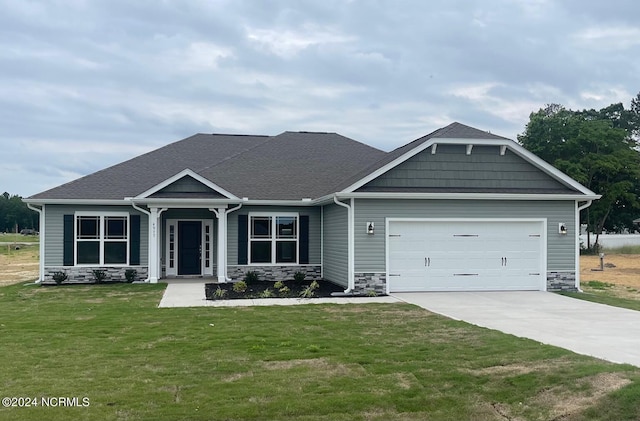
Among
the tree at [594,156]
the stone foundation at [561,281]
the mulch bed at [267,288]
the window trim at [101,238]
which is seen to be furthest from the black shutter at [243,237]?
the tree at [594,156]

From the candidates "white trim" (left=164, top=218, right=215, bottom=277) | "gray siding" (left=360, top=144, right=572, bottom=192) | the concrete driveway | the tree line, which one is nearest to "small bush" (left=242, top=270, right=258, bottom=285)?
"white trim" (left=164, top=218, right=215, bottom=277)

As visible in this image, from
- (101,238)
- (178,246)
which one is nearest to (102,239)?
(101,238)

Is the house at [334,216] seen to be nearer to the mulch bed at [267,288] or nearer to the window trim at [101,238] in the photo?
the window trim at [101,238]

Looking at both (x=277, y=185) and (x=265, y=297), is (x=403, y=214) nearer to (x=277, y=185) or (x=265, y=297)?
(x=265, y=297)

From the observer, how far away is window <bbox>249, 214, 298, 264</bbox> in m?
19.3

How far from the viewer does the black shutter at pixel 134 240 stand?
1891 centimetres

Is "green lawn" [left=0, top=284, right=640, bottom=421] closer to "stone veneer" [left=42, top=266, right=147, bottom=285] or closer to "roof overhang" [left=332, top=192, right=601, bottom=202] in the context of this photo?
"roof overhang" [left=332, top=192, right=601, bottom=202]

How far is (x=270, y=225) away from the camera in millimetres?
19375

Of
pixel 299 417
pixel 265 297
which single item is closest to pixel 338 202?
pixel 265 297

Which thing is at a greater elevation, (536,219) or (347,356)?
(536,219)

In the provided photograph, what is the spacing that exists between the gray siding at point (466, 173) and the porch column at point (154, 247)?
6.63m

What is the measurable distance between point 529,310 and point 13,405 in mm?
9890

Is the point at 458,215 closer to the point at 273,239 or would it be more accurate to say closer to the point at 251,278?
the point at 273,239

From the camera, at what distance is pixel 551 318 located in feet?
38.2
